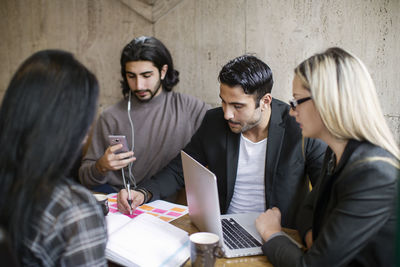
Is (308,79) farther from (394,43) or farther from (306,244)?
(394,43)

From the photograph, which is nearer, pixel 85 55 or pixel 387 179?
pixel 387 179

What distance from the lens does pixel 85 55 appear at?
317 cm

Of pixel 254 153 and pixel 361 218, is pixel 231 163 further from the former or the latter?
pixel 361 218

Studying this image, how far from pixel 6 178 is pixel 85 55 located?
263 centimetres

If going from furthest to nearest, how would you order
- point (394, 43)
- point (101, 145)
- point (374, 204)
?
point (101, 145) < point (394, 43) < point (374, 204)

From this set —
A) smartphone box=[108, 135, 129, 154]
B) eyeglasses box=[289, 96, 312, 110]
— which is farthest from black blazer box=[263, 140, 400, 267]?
smartphone box=[108, 135, 129, 154]

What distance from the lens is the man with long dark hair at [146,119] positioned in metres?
2.42

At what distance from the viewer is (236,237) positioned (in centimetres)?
130

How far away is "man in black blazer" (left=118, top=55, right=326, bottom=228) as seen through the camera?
1.75 meters

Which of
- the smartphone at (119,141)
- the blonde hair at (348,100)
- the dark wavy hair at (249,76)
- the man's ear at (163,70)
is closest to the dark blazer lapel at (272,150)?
the dark wavy hair at (249,76)

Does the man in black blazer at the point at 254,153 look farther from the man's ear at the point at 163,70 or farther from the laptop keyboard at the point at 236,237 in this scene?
the man's ear at the point at 163,70

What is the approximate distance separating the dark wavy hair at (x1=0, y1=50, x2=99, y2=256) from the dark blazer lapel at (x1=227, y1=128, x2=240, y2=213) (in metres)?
1.13

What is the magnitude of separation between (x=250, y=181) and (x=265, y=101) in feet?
1.55

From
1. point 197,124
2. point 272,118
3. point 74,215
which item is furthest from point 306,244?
point 197,124
